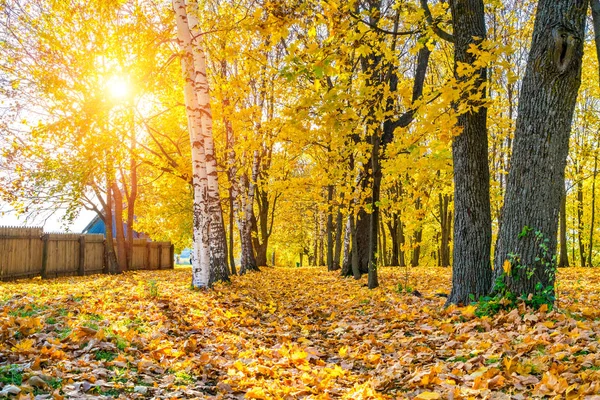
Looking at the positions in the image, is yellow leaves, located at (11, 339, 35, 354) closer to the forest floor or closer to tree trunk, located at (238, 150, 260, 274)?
the forest floor

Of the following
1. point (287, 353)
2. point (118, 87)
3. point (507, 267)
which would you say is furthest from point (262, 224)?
point (287, 353)

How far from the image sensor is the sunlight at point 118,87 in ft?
37.2

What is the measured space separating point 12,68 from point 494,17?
17892mm

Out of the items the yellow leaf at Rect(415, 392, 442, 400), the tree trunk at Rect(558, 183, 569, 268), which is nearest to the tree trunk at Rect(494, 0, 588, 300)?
the yellow leaf at Rect(415, 392, 442, 400)

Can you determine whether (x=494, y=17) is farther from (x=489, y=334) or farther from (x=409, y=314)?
(x=489, y=334)

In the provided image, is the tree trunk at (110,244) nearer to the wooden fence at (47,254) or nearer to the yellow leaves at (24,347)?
Answer: the wooden fence at (47,254)

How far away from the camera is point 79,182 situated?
14.1m

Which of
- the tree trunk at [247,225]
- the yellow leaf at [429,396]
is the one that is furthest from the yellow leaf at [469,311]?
the tree trunk at [247,225]

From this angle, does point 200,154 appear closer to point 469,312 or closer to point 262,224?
point 469,312

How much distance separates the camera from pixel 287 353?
482 centimetres

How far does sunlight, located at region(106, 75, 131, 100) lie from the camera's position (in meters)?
11.4

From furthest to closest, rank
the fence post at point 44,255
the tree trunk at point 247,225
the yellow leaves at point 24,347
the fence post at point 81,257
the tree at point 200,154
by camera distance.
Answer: the fence post at point 81,257 → the tree trunk at point 247,225 → the fence post at point 44,255 → the tree at point 200,154 → the yellow leaves at point 24,347

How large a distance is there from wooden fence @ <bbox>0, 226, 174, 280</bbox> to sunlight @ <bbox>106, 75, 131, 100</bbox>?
20.6ft

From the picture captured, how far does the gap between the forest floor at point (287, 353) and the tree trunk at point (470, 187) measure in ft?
2.08
